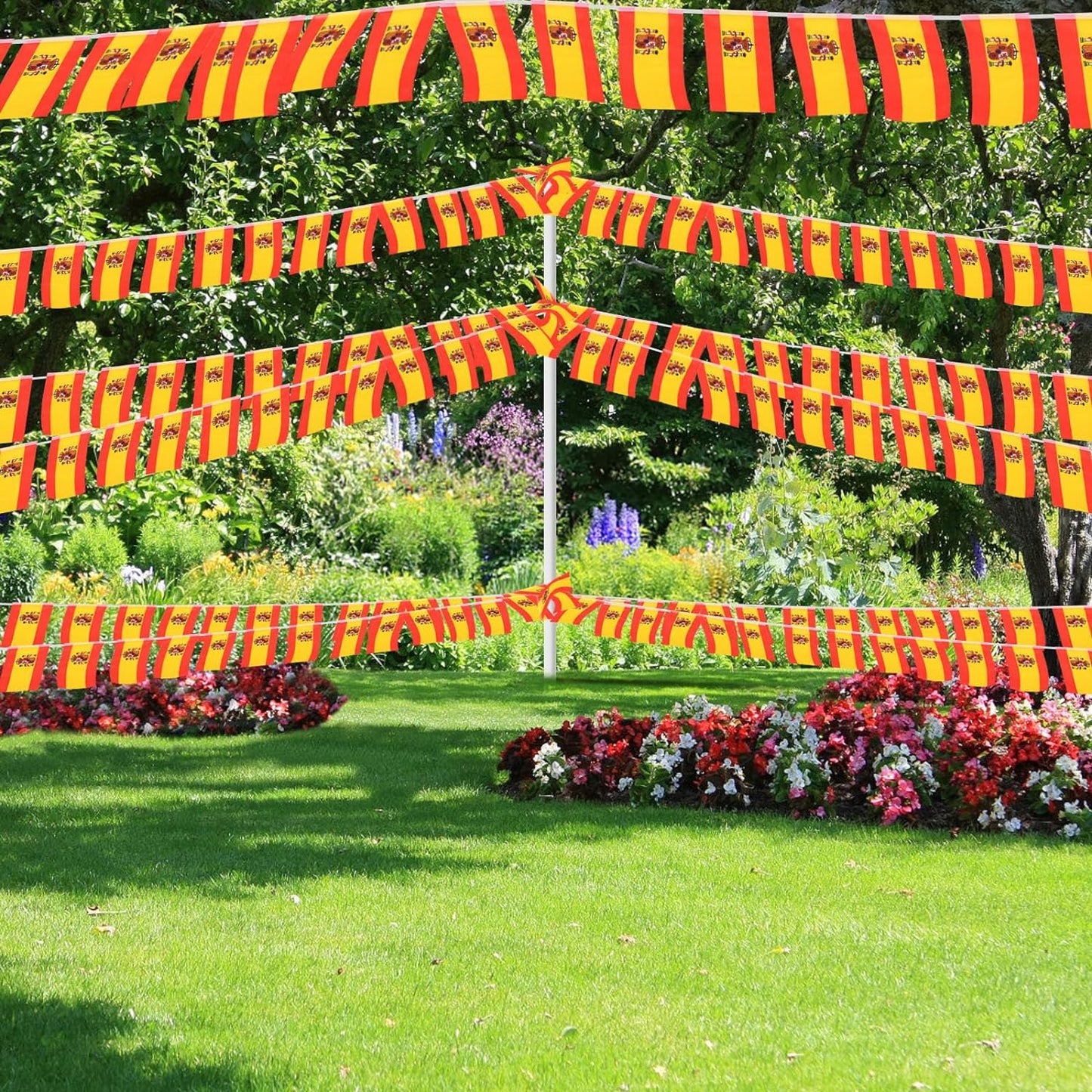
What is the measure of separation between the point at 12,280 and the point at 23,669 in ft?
5.69

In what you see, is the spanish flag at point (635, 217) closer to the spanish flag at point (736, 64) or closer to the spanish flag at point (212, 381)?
the spanish flag at point (212, 381)

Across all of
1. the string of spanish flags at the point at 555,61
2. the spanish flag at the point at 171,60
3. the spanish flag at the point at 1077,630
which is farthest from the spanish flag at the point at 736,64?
the spanish flag at the point at 1077,630

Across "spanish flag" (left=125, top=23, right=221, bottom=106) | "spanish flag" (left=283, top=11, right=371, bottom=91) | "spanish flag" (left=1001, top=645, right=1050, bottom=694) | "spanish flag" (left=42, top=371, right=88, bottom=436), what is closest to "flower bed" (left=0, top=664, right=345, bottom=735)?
"spanish flag" (left=42, top=371, right=88, bottom=436)

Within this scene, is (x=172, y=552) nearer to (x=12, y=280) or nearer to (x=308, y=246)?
(x=308, y=246)

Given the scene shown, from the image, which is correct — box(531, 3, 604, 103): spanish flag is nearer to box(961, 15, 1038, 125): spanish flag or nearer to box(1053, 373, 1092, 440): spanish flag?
box(961, 15, 1038, 125): spanish flag

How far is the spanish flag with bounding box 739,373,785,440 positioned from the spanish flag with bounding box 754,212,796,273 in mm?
693

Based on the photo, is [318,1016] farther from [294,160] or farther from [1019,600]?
[1019,600]

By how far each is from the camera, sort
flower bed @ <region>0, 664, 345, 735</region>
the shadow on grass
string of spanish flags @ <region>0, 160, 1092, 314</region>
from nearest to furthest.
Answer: the shadow on grass < string of spanish flags @ <region>0, 160, 1092, 314</region> < flower bed @ <region>0, 664, 345, 735</region>

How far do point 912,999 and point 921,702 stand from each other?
11.6ft

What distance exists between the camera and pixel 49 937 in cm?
455

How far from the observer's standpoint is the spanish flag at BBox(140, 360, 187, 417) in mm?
7105

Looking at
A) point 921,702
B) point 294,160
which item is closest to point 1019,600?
point 921,702

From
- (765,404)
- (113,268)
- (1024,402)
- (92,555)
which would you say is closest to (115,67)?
(113,268)

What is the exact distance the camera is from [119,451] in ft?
22.3
